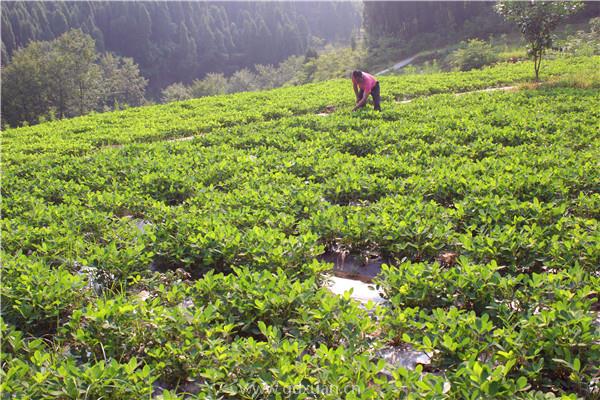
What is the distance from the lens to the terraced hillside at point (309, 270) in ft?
7.80

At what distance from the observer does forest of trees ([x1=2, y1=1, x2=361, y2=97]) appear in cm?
8919

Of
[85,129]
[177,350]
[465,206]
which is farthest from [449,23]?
[177,350]

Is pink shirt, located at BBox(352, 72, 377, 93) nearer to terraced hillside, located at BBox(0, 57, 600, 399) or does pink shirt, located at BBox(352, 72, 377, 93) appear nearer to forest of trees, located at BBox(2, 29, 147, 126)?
terraced hillside, located at BBox(0, 57, 600, 399)

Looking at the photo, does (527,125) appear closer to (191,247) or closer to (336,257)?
(336,257)

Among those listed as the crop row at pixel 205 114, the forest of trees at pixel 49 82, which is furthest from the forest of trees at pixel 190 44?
the crop row at pixel 205 114

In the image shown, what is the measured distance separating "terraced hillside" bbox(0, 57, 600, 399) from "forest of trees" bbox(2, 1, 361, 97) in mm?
91960

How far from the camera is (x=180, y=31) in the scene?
98812mm

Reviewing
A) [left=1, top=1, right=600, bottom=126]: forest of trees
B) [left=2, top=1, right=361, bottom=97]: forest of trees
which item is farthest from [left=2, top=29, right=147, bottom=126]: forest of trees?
[left=2, top=1, right=361, bottom=97]: forest of trees

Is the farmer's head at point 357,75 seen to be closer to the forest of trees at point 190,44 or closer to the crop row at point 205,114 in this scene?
the crop row at point 205,114

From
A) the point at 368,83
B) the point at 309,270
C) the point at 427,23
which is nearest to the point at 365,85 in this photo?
the point at 368,83

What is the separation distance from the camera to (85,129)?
12.7 meters

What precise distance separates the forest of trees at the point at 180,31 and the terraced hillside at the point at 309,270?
9196cm

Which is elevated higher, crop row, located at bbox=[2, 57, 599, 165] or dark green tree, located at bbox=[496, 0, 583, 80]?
dark green tree, located at bbox=[496, 0, 583, 80]

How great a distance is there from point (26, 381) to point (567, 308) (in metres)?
3.07
